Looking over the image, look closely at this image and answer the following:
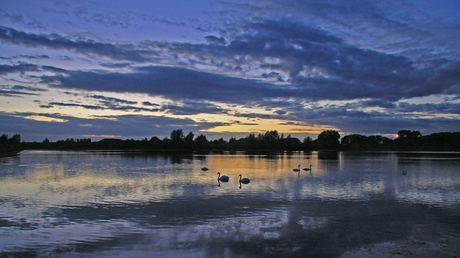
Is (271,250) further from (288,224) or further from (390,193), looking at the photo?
(390,193)

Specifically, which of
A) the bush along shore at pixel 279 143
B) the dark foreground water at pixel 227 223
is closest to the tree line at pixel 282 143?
the bush along shore at pixel 279 143

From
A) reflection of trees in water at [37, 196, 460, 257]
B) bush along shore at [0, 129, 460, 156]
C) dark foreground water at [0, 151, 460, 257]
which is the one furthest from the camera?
bush along shore at [0, 129, 460, 156]

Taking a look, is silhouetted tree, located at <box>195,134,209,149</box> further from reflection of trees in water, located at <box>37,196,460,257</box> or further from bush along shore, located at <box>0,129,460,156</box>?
reflection of trees in water, located at <box>37,196,460,257</box>

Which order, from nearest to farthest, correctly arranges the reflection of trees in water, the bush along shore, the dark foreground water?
1. the dark foreground water
2. the reflection of trees in water
3. the bush along shore

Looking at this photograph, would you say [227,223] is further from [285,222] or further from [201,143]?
[201,143]

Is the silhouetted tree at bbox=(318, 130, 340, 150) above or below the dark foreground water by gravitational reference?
above

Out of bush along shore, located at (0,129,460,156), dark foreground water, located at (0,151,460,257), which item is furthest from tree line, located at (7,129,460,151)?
dark foreground water, located at (0,151,460,257)

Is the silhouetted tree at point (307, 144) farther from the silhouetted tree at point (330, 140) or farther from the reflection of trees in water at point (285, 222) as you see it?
the reflection of trees in water at point (285, 222)

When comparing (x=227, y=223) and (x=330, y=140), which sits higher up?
(x=330, y=140)

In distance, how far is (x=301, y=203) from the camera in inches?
613

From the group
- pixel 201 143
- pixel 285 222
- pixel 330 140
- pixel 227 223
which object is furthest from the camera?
pixel 330 140

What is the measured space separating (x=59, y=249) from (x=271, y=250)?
243 inches

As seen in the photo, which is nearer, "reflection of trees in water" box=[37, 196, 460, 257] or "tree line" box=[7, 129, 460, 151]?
"reflection of trees in water" box=[37, 196, 460, 257]

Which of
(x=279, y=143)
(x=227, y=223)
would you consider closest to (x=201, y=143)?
(x=279, y=143)
